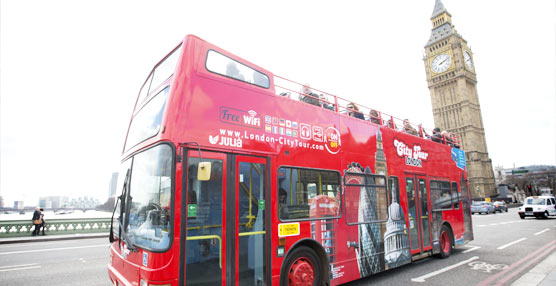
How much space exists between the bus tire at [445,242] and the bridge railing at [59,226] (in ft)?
60.0

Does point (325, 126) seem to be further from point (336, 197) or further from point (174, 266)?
point (174, 266)

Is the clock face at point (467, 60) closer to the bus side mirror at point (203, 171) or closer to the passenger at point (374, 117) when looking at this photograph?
the passenger at point (374, 117)

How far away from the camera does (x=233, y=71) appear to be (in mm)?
4410

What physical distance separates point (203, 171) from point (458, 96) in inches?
3362

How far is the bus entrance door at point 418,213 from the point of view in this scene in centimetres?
722

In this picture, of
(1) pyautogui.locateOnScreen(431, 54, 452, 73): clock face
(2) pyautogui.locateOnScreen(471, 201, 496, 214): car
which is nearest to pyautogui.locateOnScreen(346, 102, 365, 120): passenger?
(2) pyautogui.locateOnScreen(471, 201, 496, 214): car

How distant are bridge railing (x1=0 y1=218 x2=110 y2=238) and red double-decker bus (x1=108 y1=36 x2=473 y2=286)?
1566cm

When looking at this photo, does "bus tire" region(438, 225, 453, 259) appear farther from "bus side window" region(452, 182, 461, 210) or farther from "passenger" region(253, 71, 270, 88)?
"passenger" region(253, 71, 270, 88)

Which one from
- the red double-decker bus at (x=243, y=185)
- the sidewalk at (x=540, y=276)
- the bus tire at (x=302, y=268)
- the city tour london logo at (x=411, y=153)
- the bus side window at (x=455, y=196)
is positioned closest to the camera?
the red double-decker bus at (x=243, y=185)

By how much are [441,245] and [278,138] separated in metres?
6.66

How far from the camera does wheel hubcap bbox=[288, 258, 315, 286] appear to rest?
4504 mm

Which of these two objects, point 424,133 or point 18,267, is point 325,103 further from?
point 18,267

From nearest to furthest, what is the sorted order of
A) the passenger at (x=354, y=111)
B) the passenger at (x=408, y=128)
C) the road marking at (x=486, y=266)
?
the passenger at (x=354, y=111)
the road marking at (x=486, y=266)
the passenger at (x=408, y=128)

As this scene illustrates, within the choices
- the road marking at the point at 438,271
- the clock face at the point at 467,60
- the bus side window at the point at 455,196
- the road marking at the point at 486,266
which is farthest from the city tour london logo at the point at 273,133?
the clock face at the point at 467,60
